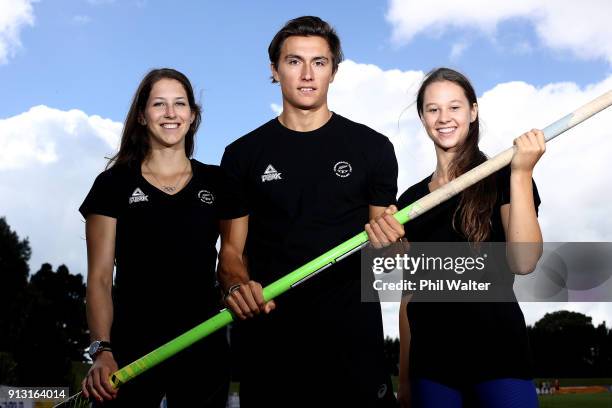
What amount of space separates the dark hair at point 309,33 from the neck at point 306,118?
0.36 meters

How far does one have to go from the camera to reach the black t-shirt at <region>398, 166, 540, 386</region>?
4.59 metres

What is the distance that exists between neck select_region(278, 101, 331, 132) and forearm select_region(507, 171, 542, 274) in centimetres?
144

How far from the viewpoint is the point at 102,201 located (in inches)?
208

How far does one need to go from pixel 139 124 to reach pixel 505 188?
8.86 ft

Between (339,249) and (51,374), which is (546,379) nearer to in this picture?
(51,374)

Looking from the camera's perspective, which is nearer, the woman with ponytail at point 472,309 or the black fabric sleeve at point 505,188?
the woman with ponytail at point 472,309

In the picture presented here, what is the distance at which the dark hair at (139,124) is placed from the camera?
18.4 ft

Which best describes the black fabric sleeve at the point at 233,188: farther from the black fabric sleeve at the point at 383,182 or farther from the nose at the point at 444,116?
the nose at the point at 444,116

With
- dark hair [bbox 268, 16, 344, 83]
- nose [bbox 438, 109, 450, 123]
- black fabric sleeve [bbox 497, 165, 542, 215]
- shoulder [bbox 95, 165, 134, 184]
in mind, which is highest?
dark hair [bbox 268, 16, 344, 83]

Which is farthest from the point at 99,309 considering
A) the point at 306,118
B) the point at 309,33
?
the point at 309,33

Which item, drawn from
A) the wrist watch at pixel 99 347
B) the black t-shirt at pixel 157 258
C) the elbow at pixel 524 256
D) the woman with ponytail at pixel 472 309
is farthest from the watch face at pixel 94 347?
the elbow at pixel 524 256

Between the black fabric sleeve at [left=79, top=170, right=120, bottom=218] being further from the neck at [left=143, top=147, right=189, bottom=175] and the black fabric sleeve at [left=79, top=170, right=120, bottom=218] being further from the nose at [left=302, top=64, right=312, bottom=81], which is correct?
the nose at [left=302, top=64, right=312, bottom=81]

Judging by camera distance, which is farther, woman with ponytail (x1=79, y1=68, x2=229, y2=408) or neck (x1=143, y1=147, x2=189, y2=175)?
neck (x1=143, y1=147, x2=189, y2=175)

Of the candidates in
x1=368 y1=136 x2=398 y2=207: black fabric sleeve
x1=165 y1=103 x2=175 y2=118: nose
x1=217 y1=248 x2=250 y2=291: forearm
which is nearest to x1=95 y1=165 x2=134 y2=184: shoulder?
x1=165 y1=103 x2=175 y2=118: nose
